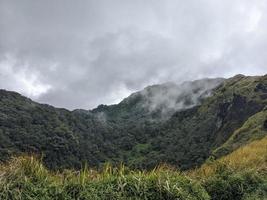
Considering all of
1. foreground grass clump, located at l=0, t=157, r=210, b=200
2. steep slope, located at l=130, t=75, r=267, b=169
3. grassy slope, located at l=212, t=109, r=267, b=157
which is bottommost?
foreground grass clump, located at l=0, t=157, r=210, b=200

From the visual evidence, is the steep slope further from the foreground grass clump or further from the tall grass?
the foreground grass clump

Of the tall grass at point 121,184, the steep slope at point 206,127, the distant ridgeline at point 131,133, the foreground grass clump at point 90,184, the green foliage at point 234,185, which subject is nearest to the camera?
the foreground grass clump at point 90,184

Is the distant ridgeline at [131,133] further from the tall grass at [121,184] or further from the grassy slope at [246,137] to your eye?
the tall grass at [121,184]

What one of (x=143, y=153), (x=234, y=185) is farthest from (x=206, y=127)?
(x=234, y=185)

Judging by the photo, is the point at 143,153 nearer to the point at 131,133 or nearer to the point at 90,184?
the point at 131,133

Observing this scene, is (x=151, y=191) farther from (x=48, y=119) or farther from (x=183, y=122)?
(x=183, y=122)

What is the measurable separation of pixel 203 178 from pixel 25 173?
6161mm

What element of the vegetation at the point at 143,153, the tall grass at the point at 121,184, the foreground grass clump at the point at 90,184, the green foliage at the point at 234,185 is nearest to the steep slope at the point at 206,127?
the vegetation at the point at 143,153

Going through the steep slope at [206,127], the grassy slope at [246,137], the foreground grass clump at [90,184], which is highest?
the steep slope at [206,127]

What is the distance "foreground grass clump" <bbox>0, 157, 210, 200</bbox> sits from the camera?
1146 centimetres

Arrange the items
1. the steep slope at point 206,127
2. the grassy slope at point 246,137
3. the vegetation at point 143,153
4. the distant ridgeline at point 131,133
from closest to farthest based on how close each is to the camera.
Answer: the vegetation at point 143,153 → the grassy slope at point 246,137 → the steep slope at point 206,127 → the distant ridgeline at point 131,133

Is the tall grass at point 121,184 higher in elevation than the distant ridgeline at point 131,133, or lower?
lower

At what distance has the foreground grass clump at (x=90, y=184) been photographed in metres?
11.5

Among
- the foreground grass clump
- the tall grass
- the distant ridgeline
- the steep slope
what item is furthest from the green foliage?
the distant ridgeline
